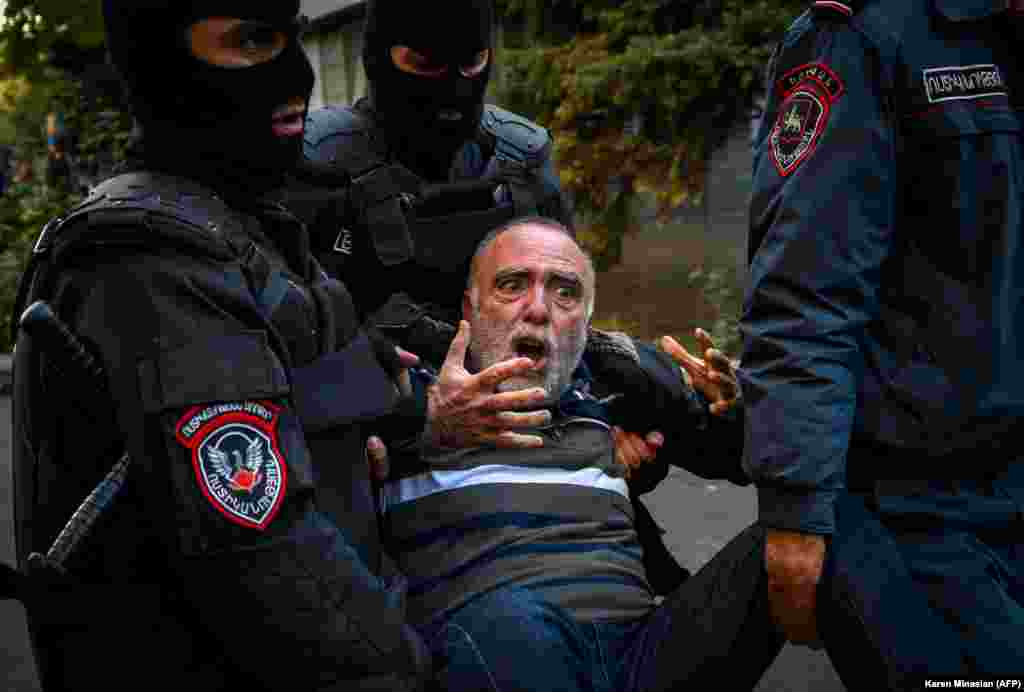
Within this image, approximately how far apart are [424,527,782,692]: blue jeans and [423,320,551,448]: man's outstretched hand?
1.08 feet

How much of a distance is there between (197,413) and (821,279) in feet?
3.22

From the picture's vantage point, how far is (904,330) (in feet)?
5.80

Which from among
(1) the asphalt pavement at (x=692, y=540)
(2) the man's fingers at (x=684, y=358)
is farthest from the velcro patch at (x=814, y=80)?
(1) the asphalt pavement at (x=692, y=540)

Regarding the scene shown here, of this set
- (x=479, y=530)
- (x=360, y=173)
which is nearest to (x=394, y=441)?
(x=479, y=530)

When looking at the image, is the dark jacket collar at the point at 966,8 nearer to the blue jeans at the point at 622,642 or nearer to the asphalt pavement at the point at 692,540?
the blue jeans at the point at 622,642

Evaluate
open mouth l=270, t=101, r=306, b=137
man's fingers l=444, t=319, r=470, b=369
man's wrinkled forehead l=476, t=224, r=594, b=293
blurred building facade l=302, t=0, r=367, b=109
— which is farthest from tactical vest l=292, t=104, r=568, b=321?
blurred building facade l=302, t=0, r=367, b=109

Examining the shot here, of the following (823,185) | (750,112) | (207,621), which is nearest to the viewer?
(207,621)

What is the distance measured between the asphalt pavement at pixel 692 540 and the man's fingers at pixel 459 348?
165 centimetres

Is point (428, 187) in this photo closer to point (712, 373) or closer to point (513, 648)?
point (712, 373)

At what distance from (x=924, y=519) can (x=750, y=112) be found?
610 cm

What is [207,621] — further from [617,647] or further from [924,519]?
[924,519]

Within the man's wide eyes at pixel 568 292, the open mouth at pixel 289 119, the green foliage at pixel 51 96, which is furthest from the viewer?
the green foliage at pixel 51 96

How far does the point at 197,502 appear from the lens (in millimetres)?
1478

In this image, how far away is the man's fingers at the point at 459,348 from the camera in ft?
7.67
